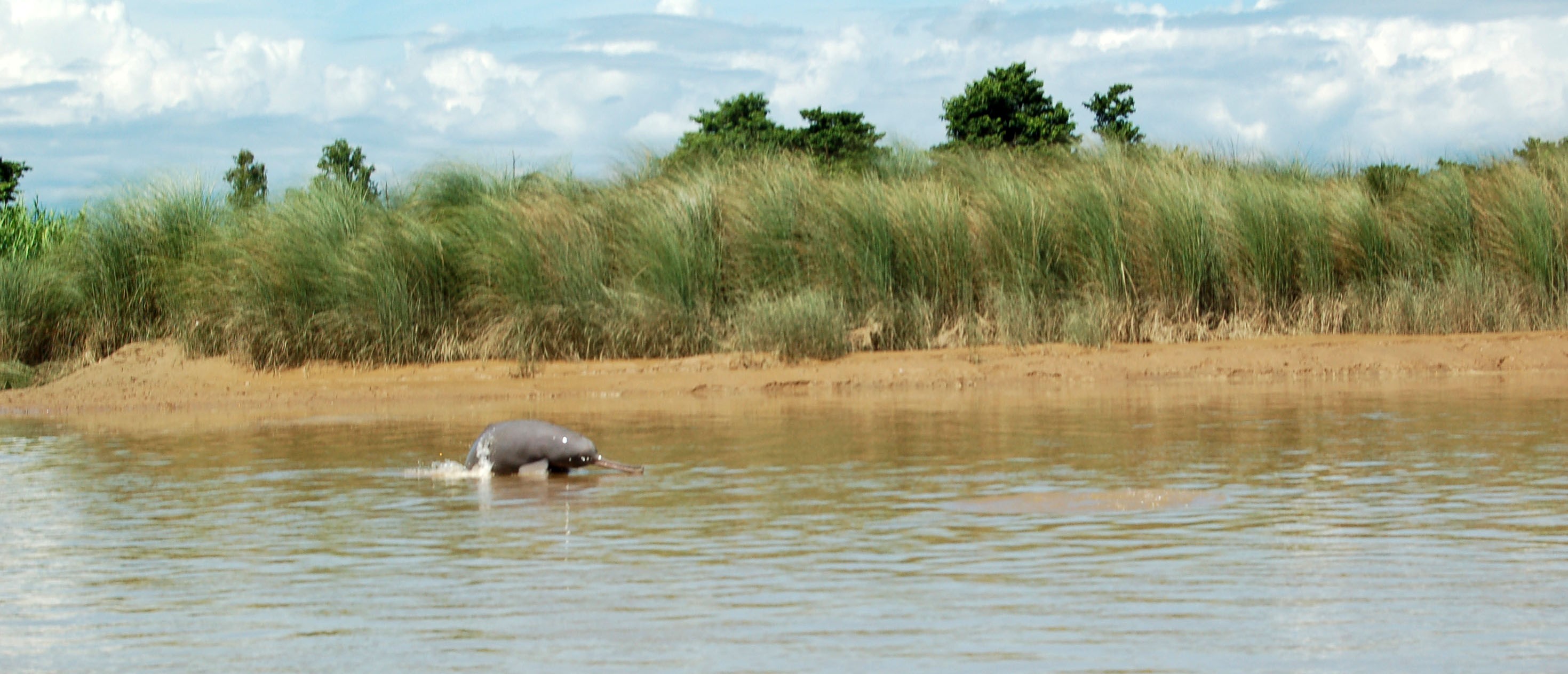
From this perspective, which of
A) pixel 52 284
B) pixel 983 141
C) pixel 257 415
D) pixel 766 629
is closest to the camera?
pixel 766 629

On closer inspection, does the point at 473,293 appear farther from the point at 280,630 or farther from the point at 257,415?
the point at 280,630

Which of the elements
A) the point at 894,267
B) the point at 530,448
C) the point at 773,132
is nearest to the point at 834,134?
the point at 773,132

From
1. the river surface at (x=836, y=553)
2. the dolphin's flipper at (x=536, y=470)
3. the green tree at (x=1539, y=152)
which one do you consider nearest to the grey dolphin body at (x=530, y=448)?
the dolphin's flipper at (x=536, y=470)

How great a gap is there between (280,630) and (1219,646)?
→ 9.76 feet

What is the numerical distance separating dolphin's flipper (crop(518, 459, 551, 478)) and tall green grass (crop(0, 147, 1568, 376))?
735cm

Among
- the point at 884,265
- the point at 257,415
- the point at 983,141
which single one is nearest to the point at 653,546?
the point at 257,415

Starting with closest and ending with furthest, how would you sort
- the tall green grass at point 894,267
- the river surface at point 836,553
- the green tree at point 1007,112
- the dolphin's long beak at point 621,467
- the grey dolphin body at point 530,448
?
the river surface at point 836,553
the dolphin's long beak at point 621,467
the grey dolphin body at point 530,448
the tall green grass at point 894,267
the green tree at point 1007,112

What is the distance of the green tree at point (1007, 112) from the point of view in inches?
1246

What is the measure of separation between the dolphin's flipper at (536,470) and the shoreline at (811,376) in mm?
5326

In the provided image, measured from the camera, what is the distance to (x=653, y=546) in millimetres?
6672

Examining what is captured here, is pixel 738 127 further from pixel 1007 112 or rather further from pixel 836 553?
pixel 836 553

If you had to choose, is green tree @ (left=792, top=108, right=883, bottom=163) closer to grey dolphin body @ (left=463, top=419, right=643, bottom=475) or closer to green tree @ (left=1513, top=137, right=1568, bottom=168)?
green tree @ (left=1513, top=137, right=1568, bottom=168)

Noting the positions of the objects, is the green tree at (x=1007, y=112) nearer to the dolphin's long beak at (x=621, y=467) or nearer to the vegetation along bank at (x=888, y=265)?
the vegetation along bank at (x=888, y=265)

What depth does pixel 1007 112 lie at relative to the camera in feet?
106
